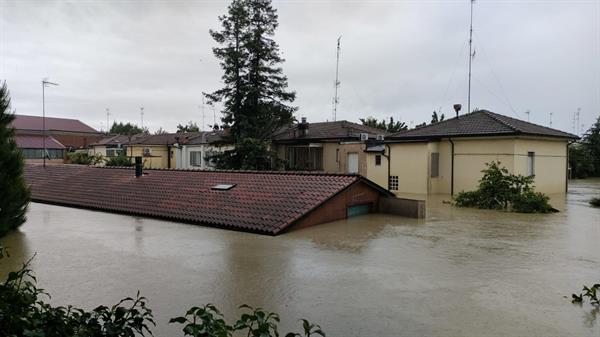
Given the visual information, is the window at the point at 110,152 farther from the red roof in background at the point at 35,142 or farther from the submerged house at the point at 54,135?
the red roof in background at the point at 35,142

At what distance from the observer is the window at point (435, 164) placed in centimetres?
1973

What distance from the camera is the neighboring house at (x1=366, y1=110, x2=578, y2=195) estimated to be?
18203mm

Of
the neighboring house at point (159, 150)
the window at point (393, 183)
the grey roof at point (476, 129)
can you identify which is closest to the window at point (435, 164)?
the grey roof at point (476, 129)

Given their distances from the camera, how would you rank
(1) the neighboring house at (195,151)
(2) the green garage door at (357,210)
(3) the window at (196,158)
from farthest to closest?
1. (3) the window at (196,158)
2. (1) the neighboring house at (195,151)
3. (2) the green garage door at (357,210)

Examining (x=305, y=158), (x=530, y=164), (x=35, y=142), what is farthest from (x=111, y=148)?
(x=530, y=164)

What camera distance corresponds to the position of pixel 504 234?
34.0 ft

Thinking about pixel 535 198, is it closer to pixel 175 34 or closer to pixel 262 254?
pixel 262 254

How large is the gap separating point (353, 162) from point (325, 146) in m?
2.73

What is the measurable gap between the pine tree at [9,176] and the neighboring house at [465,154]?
1529 cm

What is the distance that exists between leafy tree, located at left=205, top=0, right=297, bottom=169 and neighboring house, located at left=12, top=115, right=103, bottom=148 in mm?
32080

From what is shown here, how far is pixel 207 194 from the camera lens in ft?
44.9

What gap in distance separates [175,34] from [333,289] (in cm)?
1531

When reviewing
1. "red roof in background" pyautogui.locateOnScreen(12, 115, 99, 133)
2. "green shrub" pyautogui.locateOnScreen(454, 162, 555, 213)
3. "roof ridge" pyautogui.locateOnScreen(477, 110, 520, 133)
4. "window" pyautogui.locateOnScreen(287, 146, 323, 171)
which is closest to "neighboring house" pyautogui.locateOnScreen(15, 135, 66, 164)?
"red roof in background" pyautogui.locateOnScreen(12, 115, 99, 133)

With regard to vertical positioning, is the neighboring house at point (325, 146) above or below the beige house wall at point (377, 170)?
above
